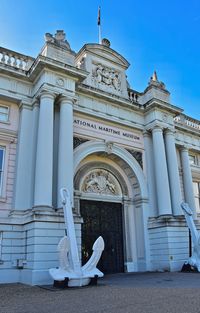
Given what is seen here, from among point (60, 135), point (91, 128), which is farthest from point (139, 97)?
point (60, 135)

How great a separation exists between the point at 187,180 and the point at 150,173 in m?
3.33

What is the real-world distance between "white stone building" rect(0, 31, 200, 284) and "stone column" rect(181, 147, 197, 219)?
63 mm

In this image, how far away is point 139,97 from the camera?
17.5 m

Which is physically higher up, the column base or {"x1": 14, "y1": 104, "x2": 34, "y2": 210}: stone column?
{"x1": 14, "y1": 104, "x2": 34, "y2": 210}: stone column

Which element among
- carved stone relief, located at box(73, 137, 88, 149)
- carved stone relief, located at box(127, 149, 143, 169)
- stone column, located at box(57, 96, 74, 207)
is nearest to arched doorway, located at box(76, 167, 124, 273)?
carved stone relief, located at box(73, 137, 88, 149)

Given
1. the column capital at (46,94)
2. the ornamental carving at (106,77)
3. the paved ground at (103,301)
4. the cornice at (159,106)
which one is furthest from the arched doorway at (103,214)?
the paved ground at (103,301)

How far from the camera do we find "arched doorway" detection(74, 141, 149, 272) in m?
14.1

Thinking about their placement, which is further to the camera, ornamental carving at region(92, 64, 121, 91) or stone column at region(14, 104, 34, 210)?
ornamental carving at region(92, 64, 121, 91)

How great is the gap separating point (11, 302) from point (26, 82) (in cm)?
971

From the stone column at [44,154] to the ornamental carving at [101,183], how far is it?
3.38m

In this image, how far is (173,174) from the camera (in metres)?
15.8

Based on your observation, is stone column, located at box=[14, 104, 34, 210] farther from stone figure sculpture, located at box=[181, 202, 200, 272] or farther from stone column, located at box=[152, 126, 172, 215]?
stone figure sculpture, located at box=[181, 202, 200, 272]

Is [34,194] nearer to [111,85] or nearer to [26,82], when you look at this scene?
[26,82]

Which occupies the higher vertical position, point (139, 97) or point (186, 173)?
point (139, 97)
